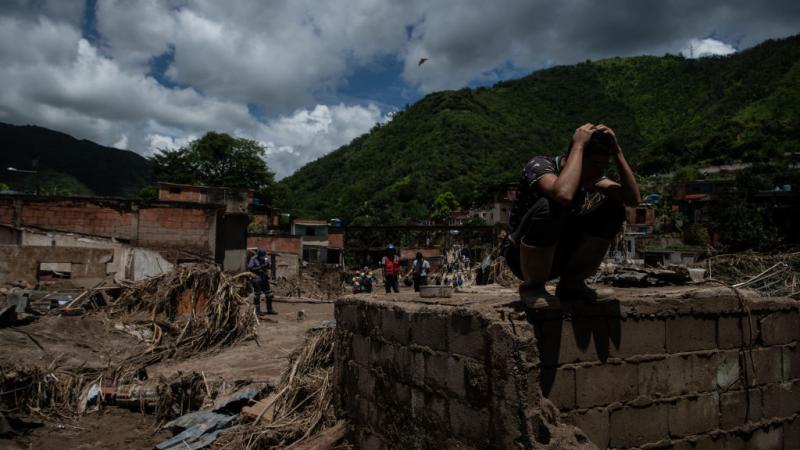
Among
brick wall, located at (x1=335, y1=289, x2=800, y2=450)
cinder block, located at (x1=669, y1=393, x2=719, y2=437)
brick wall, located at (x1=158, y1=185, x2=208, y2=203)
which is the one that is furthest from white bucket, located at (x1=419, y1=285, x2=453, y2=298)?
brick wall, located at (x1=158, y1=185, x2=208, y2=203)

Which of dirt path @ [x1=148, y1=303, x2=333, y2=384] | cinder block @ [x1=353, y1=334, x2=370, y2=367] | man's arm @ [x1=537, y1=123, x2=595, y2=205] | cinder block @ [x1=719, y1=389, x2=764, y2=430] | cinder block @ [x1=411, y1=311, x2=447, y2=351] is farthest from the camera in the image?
dirt path @ [x1=148, y1=303, x2=333, y2=384]

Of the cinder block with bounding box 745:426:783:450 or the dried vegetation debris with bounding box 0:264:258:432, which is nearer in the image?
the cinder block with bounding box 745:426:783:450

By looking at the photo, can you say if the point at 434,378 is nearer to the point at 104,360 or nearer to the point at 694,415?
the point at 694,415

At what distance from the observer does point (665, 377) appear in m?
3.90

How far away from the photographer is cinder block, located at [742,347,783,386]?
4.27 metres

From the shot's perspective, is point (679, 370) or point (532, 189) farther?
point (679, 370)

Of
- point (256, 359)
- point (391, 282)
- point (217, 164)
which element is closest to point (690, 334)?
point (256, 359)

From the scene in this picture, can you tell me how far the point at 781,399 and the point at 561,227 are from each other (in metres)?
2.70

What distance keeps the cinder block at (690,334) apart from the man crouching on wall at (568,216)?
0.66 metres

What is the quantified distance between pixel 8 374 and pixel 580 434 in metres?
8.09

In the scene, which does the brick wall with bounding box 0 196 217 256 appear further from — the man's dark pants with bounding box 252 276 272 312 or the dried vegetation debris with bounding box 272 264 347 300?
the man's dark pants with bounding box 252 276 272 312

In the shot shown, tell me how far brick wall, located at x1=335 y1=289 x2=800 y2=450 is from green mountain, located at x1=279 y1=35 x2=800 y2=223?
55.5 m

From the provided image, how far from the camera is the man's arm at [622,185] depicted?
3373 millimetres

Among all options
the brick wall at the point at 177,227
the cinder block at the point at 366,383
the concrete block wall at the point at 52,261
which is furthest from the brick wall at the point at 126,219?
the cinder block at the point at 366,383
